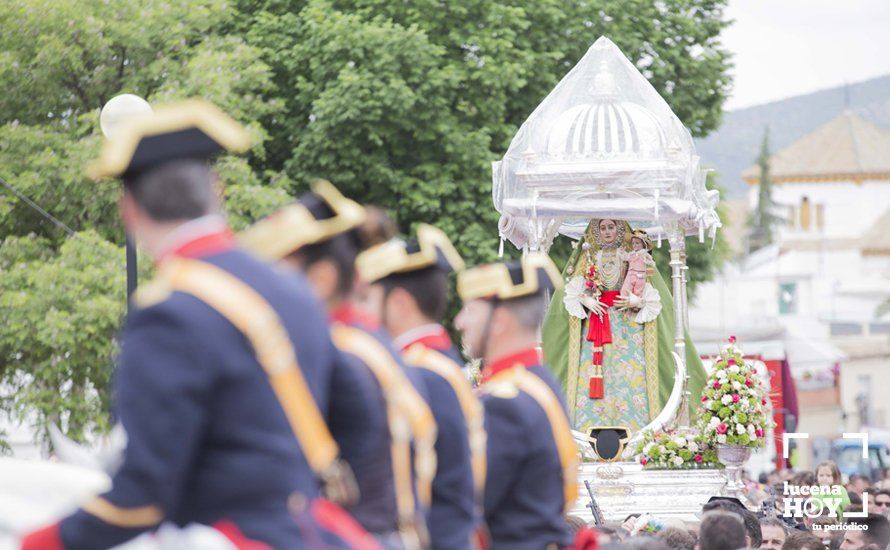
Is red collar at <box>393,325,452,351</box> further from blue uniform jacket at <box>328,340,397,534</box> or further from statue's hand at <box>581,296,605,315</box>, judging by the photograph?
statue's hand at <box>581,296,605,315</box>

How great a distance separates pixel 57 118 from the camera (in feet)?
82.6

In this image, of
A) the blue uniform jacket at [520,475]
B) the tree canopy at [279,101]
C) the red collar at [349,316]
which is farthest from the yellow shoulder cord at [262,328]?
the tree canopy at [279,101]

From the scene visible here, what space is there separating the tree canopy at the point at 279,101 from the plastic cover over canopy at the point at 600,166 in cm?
588

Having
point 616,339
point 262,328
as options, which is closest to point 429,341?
point 262,328

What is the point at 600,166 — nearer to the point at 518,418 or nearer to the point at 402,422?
the point at 518,418

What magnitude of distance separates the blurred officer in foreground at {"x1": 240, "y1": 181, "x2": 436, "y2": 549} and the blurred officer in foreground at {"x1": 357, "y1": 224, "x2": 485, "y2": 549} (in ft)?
1.53

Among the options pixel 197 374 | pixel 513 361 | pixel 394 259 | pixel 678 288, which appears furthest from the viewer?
pixel 678 288

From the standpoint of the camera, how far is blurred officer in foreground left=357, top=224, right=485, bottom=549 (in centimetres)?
596

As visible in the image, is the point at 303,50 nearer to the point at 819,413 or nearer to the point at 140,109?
the point at 140,109

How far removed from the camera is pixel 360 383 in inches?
191

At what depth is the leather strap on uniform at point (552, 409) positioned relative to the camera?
268 inches

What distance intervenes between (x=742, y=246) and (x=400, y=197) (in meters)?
116

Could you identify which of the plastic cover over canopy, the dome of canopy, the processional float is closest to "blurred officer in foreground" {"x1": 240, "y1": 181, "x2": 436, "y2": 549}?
the processional float

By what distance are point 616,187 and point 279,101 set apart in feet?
32.4
